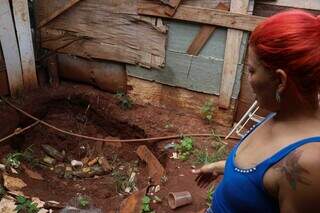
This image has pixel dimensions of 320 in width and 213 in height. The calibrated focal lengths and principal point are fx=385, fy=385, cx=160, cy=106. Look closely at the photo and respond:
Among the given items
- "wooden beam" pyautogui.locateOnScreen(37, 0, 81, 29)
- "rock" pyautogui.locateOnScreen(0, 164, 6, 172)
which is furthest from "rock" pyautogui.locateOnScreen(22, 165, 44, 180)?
"wooden beam" pyautogui.locateOnScreen(37, 0, 81, 29)

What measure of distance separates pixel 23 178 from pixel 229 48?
296 cm

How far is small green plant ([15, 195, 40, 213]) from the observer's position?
3873 mm

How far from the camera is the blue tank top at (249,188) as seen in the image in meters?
1.44

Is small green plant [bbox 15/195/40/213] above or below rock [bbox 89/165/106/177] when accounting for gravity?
above

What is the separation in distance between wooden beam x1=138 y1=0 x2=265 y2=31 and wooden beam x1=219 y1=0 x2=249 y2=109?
0.27 feet

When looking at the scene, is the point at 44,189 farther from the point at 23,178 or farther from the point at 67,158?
the point at 67,158

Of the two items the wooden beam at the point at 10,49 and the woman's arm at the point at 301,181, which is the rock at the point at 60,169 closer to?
the wooden beam at the point at 10,49

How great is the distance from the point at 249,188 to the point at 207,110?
3.81 metres

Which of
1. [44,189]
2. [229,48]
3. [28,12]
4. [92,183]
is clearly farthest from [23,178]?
[229,48]

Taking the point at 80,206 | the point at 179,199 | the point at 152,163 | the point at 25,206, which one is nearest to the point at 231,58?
the point at 152,163

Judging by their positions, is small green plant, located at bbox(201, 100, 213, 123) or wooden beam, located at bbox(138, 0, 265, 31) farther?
small green plant, located at bbox(201, 100, 213, 123)

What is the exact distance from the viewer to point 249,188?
1533mm

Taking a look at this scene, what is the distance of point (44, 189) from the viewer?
14.7 feet

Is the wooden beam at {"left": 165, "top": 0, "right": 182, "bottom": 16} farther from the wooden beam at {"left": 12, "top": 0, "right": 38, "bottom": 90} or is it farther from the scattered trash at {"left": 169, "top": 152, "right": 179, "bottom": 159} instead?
the wooden beam at {"left": 12, "top": 0, "right": 38, "bottom": 90}
